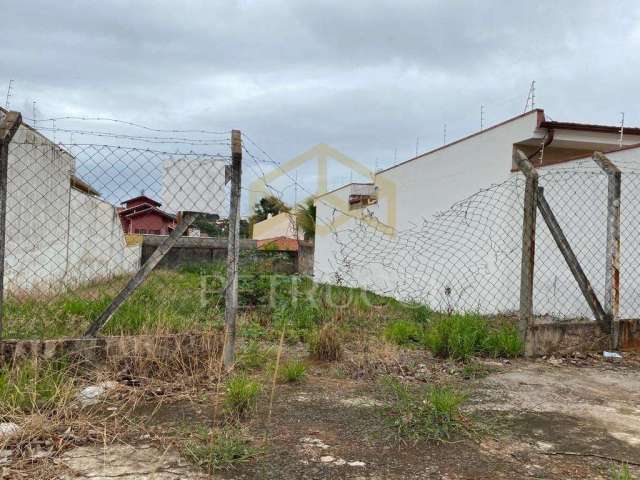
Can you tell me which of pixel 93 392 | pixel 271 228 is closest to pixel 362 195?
pixel 93 392

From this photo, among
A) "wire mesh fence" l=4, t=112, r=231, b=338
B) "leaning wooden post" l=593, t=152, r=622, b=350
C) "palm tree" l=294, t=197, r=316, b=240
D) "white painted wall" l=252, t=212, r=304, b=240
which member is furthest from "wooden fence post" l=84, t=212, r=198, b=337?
"white painted wall" l=252, t=212, r=304, b=240

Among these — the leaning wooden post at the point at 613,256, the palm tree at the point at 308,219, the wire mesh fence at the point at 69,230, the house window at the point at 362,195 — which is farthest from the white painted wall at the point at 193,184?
the palm tree at the point at 308,219

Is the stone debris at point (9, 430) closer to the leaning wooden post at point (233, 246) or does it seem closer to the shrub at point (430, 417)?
the leaning wooden post at point (233, 246)

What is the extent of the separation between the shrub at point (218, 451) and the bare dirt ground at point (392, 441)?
5 cm

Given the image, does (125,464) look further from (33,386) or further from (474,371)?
(474,371)

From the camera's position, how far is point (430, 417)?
2.72 m

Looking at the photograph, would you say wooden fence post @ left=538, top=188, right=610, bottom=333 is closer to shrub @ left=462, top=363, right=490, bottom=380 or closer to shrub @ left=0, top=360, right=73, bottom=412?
shrub @ left=462, top=363, right=490, bottom=380

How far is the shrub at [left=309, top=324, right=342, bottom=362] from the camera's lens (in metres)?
4.31

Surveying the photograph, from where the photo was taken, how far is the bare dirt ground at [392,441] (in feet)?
7.30

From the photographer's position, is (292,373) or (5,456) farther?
(292,373)

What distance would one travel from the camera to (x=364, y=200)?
14.7 metres

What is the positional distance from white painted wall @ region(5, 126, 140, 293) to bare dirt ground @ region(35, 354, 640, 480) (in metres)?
3.24

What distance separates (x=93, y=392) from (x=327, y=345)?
191cm

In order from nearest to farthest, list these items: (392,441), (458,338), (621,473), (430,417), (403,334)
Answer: (621,473), (392,441), (430,417), (458,338), (403,334)
